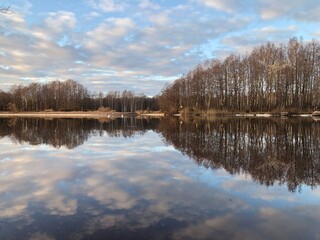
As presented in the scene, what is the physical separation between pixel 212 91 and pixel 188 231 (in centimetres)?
7617

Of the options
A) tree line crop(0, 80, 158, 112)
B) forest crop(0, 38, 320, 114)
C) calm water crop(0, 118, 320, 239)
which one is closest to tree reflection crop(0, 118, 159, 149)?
calm water crop(0, 118, 320, 239)

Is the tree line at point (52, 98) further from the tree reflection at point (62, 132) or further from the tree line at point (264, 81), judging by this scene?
the tree reflection at point (62, 132)

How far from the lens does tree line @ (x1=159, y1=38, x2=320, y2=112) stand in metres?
66.8

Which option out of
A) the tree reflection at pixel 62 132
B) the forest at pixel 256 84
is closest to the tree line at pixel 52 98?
the forest at pixel 256 84

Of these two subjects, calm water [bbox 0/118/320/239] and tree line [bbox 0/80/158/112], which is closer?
calm water [bbox 0/118/320/239]

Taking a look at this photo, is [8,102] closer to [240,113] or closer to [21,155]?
[240,113]

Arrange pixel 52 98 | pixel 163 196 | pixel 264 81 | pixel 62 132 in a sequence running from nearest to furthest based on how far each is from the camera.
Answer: pixel 163 196 → pixel 62 132 → pixel 264 81 → pixel 52 98

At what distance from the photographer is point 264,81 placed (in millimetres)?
70375

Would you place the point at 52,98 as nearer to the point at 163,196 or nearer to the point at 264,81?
the point at 264,81

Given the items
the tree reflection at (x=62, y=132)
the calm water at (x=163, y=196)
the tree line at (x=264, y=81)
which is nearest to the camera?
the calm water at (x=163, y=196)

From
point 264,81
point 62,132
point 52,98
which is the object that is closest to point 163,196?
point 62,132

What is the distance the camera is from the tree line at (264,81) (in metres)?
66.8

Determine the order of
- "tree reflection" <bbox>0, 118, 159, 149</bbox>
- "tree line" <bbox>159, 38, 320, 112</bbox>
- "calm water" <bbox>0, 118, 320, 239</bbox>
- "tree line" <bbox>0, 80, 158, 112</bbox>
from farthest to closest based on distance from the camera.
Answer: "tree line" <bbox>0, 80, 158, 112</bbox> → "tree line" <bbox>159, 38, 320, 112</bbox> → "tree reflection" <bbox>0, 118, 159, 149</bbox> → "calm water" <bbox>0, 118, 320, 239</bbox>

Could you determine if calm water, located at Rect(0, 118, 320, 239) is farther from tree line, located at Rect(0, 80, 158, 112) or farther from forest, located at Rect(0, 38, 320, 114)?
tree line, located at Rect(0, 80, 158, 112)
